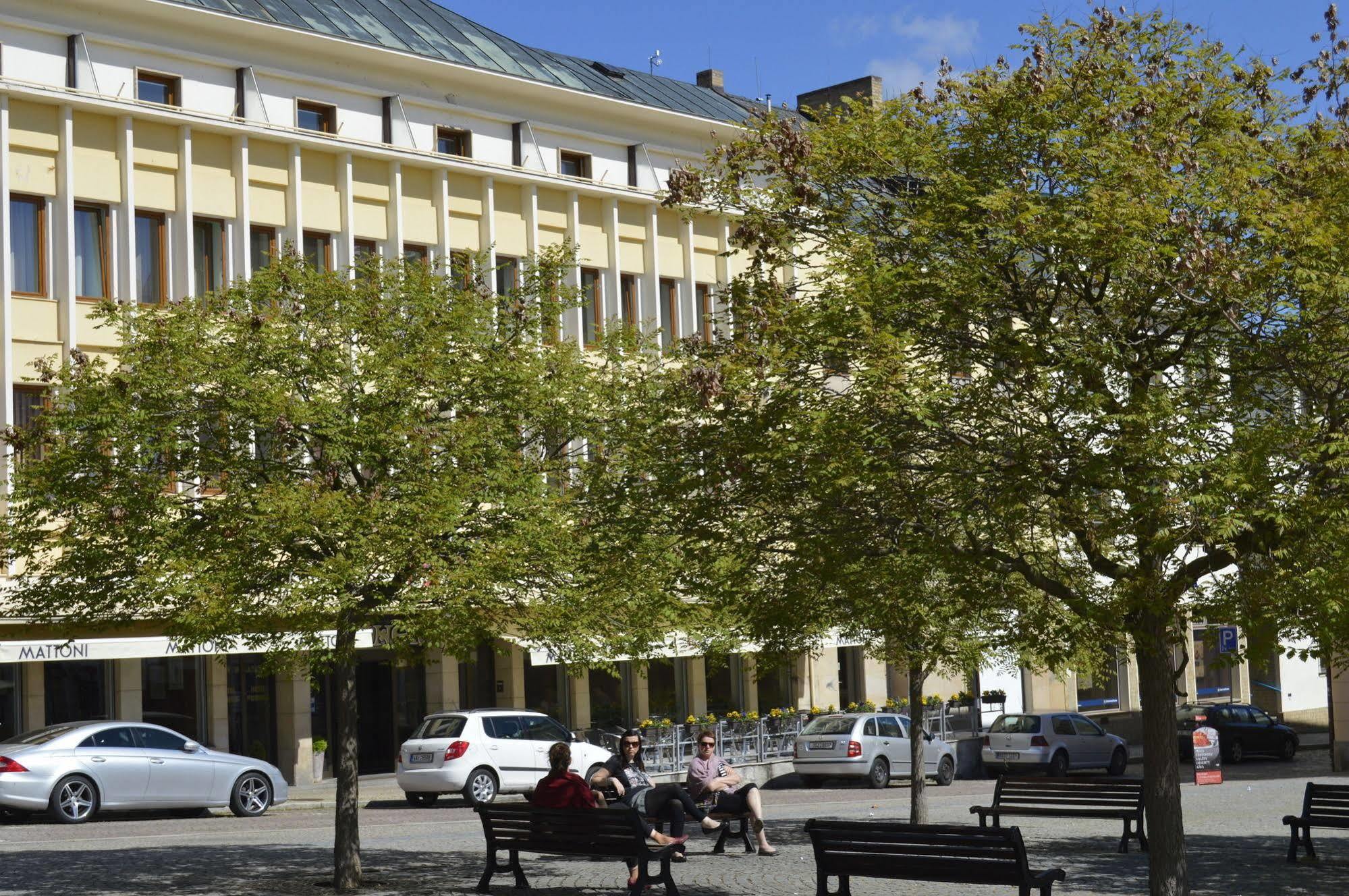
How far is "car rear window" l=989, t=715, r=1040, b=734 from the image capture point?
124ft

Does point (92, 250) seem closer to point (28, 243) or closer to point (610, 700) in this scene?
point (28, 243)

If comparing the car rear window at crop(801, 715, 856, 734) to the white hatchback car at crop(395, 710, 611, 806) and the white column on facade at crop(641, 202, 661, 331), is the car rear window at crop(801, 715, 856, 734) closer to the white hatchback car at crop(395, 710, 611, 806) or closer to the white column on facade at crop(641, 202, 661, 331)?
the white hatchback car at crop(395, 710, 611, 806)

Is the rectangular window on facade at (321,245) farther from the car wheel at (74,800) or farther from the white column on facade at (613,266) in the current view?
the car wheel at (74,800)

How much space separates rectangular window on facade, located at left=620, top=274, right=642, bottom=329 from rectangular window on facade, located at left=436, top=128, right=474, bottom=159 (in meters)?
5.08

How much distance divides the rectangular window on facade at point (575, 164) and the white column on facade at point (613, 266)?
893 mm

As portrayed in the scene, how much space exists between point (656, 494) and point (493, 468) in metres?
3.02

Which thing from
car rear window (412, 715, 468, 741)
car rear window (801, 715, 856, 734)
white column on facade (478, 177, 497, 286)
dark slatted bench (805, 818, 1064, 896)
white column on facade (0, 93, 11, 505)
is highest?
white column on facade (478, 177, 497, 286)

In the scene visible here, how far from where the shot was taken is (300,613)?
51.3 ft

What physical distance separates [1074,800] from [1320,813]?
2.60m

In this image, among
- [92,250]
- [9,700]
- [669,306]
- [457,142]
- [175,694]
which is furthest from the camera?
[669,306]

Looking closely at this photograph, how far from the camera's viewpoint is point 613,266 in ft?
139

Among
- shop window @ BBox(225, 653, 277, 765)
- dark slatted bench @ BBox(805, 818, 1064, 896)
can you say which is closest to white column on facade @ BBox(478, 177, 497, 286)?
shop window @ BBox(225, 653, 277, 765)

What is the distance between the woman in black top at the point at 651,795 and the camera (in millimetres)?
18625

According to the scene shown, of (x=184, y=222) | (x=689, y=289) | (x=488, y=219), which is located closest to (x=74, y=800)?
(x=184, y=222)
